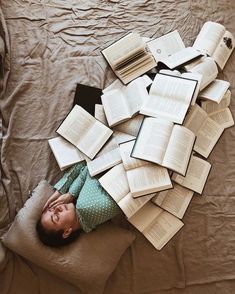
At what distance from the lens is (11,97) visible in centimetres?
149

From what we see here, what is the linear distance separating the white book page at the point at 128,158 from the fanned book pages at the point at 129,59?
0.28 metres

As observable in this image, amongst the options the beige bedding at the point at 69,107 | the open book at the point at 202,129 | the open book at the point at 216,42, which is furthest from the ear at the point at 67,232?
the open book at the point at 216,42

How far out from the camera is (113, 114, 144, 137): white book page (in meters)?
1.46

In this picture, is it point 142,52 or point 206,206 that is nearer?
point 206,206

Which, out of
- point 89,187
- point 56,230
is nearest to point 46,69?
point 89,187

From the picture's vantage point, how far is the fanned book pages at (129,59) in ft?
5.12

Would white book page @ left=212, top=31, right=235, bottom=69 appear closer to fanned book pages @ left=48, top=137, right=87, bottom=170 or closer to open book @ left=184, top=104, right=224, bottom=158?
open book @ left=184, top=104, right=224, bottom=158

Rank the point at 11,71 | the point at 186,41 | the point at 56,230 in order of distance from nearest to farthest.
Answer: the point at 56,230 → the point at 11,71 → the point at 186,41

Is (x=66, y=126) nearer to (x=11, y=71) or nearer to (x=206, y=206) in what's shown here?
(x=11, y=71)

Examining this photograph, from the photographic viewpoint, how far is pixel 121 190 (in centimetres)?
135

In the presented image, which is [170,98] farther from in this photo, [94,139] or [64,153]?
[64,153]

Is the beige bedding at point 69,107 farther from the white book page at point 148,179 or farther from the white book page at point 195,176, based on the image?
the white book page at point 148,179

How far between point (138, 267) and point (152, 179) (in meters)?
0.29

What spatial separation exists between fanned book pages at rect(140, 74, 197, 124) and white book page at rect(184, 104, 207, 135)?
65 mm
